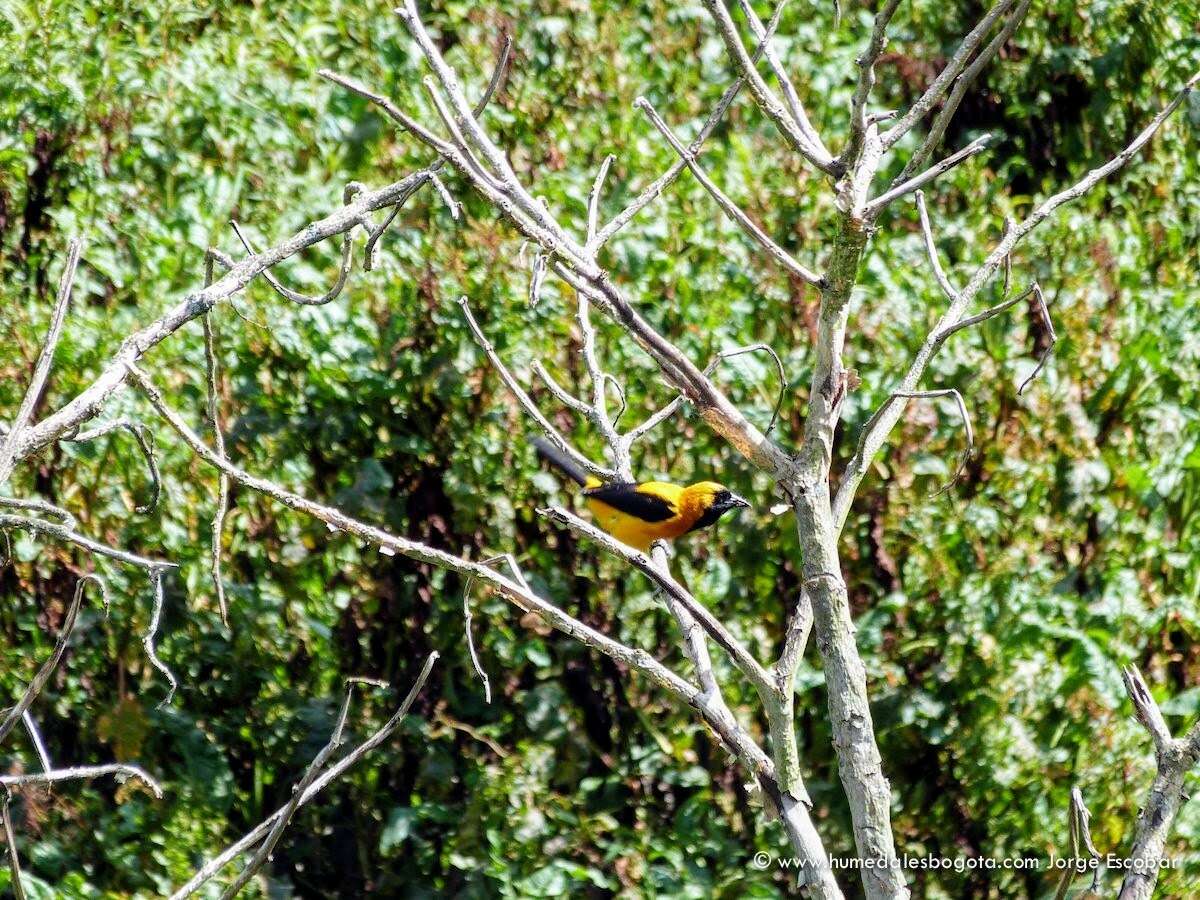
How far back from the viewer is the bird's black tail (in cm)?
443

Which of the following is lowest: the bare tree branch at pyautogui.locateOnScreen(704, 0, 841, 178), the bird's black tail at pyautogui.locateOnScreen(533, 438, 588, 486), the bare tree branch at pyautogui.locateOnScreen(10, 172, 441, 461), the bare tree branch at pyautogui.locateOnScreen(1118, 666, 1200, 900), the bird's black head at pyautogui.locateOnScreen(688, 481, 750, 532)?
the bare tree branch at pyautogui.locateOnScreen(1118, 666, 1200, 900)

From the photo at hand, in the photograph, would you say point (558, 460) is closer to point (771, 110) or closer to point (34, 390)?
point (771, 110)

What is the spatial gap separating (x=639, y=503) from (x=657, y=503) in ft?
0.21

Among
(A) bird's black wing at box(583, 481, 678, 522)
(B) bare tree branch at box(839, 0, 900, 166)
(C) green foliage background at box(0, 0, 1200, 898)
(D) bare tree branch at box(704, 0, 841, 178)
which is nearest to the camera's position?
(B) bare tree branch at box(839, 0, 900, 166)

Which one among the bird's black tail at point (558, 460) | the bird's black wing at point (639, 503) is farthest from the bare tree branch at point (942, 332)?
the bird's black tail at point (558, 460)

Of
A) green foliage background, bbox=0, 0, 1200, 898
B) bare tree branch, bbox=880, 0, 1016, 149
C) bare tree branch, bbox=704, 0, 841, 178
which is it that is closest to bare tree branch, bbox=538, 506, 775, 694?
bare tree branch, bbox=704, 0, 841, 178

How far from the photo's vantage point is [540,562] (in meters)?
4.60

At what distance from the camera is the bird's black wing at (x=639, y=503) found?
4.25 metres

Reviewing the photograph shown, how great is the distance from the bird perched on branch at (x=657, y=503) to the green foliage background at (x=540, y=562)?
0.44 feet

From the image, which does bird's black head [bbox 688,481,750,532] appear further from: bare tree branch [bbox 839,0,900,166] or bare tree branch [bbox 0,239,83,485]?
bare tree branch [bbox 0,239,83,485]

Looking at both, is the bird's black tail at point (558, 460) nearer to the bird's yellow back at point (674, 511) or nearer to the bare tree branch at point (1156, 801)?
the bird's yellow back at point (674, 511)

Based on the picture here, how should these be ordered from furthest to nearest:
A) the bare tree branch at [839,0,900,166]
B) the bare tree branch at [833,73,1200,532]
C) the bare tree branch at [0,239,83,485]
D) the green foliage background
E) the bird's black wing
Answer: the green foliage background, the bird's black wing, the bare tree branch at [833,73,1200,532], the bare tree branch at [839,0,900,166], the bare tree branch at [0,239,83,485]

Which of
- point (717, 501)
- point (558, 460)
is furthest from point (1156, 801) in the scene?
point (558, 460)

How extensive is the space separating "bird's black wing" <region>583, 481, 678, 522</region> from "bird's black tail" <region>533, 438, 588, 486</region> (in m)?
0.07
